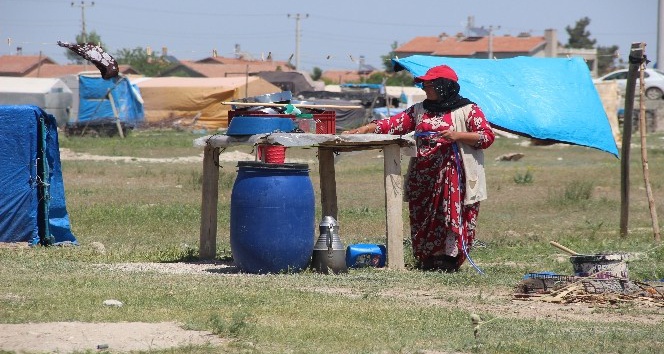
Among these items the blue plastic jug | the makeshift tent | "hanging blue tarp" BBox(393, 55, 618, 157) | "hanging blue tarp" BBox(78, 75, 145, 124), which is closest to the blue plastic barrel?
the blue plastic jug

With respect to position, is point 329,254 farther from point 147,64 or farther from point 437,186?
point 147,64

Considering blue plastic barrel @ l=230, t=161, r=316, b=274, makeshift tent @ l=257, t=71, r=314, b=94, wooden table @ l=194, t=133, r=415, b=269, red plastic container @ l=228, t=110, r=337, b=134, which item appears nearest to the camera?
blue plastic barrel @ l=230, t=161, r=316, b=274

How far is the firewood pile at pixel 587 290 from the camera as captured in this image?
8258 mm

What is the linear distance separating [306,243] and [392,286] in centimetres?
99

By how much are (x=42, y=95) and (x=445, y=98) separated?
3404 cm

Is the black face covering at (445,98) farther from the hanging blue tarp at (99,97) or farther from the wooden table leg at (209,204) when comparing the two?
the hanging blue tarp at (99,97)

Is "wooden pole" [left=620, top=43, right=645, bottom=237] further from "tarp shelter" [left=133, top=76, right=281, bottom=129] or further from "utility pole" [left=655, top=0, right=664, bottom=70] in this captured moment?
"tarp shelter" [left=133, top=76, right=281, bottom=129]

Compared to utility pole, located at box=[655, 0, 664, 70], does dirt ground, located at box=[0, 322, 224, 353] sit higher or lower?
lower

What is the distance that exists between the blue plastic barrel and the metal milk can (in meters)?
0.13

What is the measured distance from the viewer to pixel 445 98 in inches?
400

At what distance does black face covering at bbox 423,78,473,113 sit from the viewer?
33.1ft

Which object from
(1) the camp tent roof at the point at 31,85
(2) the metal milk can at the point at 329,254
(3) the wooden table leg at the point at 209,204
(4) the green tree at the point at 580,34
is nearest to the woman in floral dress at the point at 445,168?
(2) the metal milk can at the point at 329,254

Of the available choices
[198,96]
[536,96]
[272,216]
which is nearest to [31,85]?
[198,96]

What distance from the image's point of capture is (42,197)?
11734 mm
